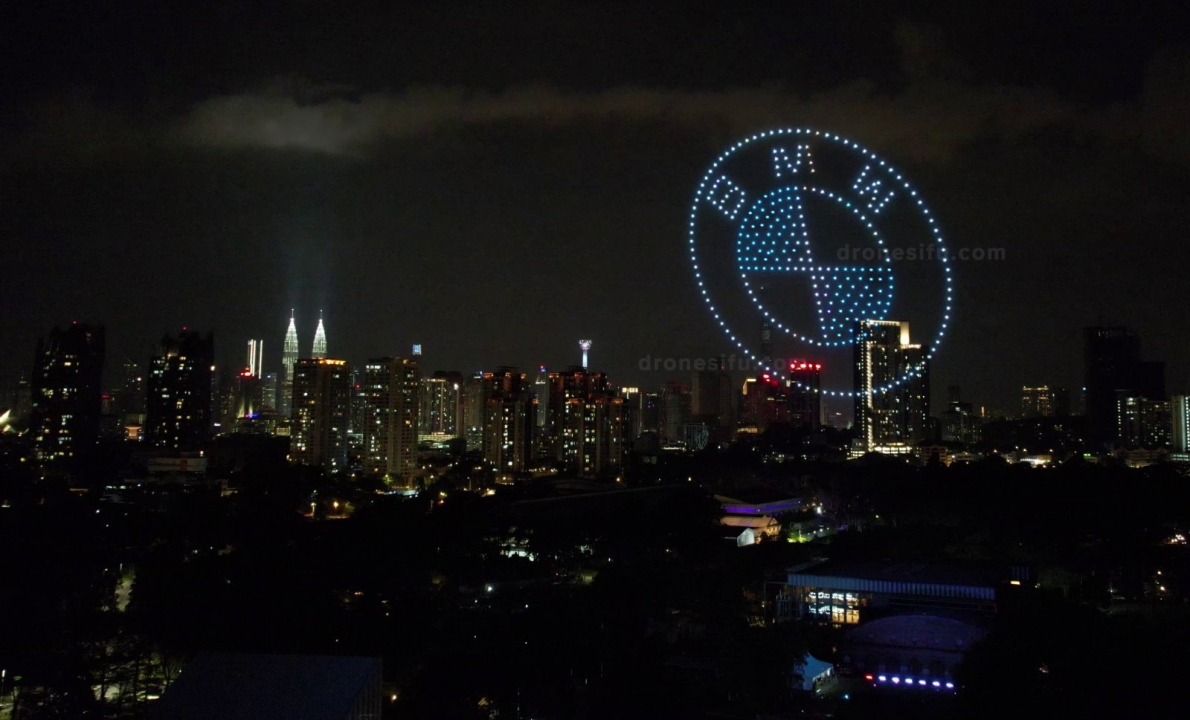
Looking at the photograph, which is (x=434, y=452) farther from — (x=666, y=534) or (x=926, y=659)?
(x=926, y=659)

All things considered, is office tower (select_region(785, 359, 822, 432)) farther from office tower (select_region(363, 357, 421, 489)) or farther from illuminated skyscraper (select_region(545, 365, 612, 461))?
office tower (select_region(363, 357, 421, 489))

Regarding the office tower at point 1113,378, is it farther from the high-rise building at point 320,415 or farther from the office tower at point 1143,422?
the high-rise building at point 320,415

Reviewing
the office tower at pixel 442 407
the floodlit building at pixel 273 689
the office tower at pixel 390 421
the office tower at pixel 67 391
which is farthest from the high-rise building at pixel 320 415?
the floodlit building at pixel 273 689

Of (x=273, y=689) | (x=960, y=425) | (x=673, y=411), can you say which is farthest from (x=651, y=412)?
(x=273, y=689)

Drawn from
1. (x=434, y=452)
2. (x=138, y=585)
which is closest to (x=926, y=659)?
(x=138, y=585)

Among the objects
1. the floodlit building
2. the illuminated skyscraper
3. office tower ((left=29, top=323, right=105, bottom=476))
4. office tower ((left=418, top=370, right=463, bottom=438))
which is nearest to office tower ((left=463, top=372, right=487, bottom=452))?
office tower ((left=418, top=370, right=463, bottom=438))

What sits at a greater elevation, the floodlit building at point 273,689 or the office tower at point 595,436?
the office tower at point 595,436
